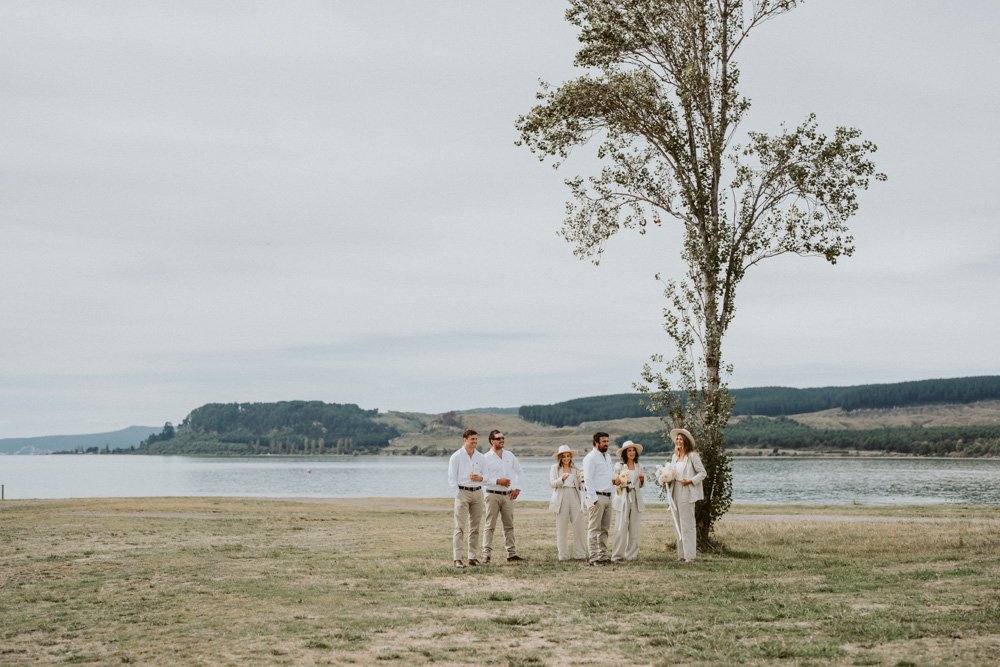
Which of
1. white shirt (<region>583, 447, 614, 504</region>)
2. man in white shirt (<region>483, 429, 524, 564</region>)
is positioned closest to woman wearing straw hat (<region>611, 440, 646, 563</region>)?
white shirt (<region>583, 447, 614, 504</region>)

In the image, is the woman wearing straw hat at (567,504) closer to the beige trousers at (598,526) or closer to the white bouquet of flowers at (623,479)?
the beige trousers at (598,526)

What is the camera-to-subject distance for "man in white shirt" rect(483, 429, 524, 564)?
18.5m

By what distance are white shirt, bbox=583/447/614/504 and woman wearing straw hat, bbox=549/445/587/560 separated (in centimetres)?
45

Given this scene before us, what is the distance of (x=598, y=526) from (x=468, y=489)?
2477 mm

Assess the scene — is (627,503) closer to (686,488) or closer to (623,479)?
(623,479)

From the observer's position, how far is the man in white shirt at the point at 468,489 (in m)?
18.1

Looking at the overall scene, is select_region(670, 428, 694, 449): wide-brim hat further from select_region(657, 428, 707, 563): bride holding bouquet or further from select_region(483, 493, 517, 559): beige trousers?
select_region(483, 493, 517, 559): beige trousers

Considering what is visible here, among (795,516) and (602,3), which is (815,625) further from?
(795,516)

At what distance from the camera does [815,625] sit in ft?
36.6

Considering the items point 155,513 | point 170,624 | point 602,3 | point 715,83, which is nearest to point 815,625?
point 170,624

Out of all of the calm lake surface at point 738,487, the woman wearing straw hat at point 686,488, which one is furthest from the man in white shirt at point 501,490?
the calm lake surface at point 738,487

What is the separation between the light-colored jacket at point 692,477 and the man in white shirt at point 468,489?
3742 mm

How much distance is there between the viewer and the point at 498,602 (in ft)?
44.4

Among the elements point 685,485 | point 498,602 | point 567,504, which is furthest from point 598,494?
point 498,602
